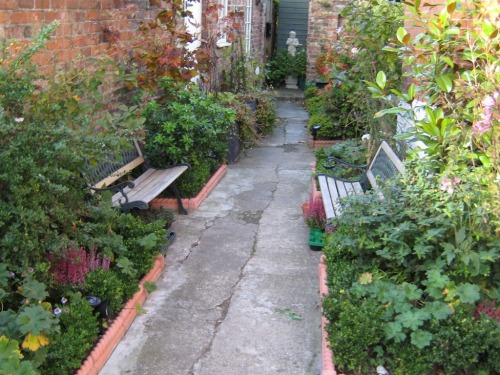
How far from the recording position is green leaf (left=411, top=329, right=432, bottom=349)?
10.5 feet

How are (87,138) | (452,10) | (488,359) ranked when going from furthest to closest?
(452,10) → (87,138) → (488,359)

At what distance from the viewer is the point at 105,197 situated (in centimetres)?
463

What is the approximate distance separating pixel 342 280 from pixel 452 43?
1.86 m

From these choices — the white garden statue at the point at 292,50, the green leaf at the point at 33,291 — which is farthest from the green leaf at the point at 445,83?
the white garden statue at the point at 292,50

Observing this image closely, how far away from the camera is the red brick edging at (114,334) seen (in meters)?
3.44

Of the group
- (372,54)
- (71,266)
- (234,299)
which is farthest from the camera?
(372,54)

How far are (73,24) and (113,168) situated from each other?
4.51ft

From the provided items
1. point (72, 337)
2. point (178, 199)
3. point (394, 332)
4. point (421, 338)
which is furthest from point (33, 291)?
point (178, 199)

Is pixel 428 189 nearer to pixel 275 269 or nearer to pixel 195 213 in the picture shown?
pixel 275 269

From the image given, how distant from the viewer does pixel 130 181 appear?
5504 mm

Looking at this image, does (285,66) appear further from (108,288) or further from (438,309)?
(438,309)

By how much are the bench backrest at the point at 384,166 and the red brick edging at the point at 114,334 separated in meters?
2.04

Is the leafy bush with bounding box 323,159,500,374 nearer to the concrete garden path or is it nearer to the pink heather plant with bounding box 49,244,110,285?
the concrete garden path

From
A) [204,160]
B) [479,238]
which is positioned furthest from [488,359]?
[204,160]
